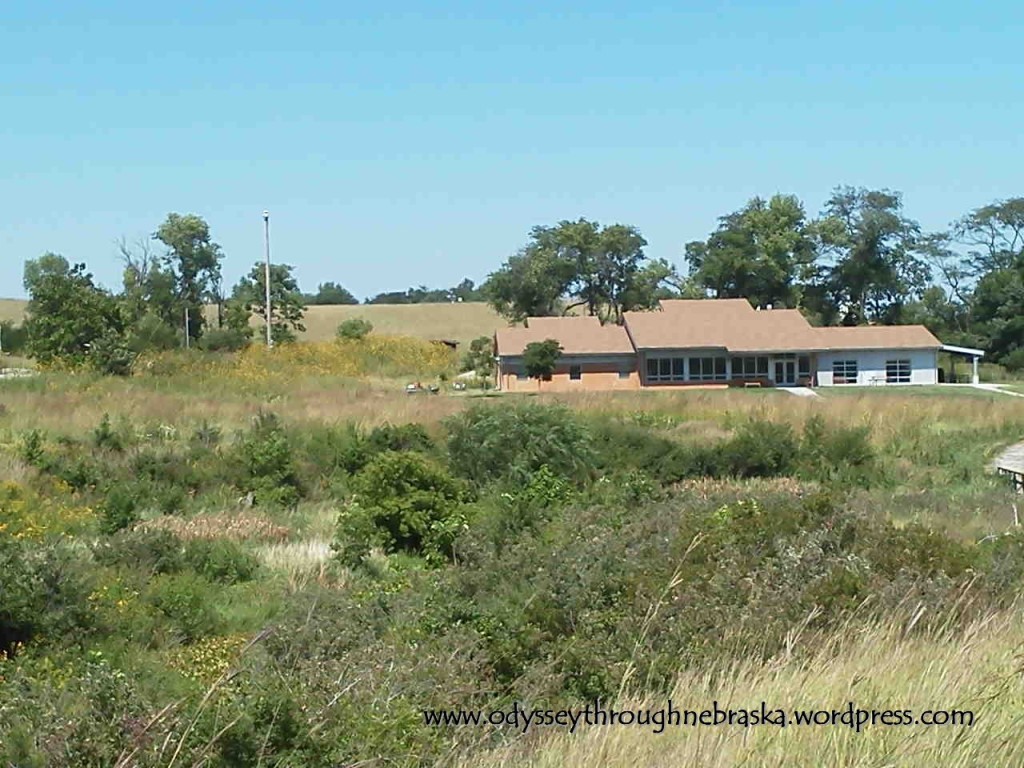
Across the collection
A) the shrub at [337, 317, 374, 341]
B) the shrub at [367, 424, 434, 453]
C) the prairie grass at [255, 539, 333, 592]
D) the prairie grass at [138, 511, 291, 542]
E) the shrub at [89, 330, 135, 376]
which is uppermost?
the shrub at [337, 317, 374, 341]

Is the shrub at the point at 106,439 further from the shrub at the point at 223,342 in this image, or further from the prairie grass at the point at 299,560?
the shrub at the point at 223,342

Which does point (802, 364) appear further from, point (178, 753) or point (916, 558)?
point (178, 753)

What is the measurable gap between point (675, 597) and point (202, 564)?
10483 millimetres

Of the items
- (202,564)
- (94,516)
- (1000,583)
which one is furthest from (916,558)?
(94,516)

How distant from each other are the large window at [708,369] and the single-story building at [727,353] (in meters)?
0.05

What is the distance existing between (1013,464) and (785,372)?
138 feet

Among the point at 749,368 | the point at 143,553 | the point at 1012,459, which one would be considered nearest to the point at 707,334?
the point at 749,368

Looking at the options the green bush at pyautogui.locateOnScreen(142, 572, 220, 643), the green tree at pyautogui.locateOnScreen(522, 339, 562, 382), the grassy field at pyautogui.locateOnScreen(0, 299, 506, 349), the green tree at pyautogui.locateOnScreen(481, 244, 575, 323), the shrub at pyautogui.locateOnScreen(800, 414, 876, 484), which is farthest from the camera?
the grassy field at pyautogui.locateOnScreen(0, 299, 506, 349)

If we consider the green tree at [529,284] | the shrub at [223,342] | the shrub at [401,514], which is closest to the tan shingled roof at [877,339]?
the green tree at [529,284]

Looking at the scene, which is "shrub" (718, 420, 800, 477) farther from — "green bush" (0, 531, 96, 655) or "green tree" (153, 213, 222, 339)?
"green tree" (153, 213, 222, 339)

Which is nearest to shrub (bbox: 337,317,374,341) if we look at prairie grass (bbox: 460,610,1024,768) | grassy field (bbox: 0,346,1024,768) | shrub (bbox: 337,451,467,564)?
grassy field (bbox: 0,346,1024,768)

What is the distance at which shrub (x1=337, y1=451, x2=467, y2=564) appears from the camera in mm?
18516

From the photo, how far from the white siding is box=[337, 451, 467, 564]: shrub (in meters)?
52.7

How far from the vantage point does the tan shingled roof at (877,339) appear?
6969cm
